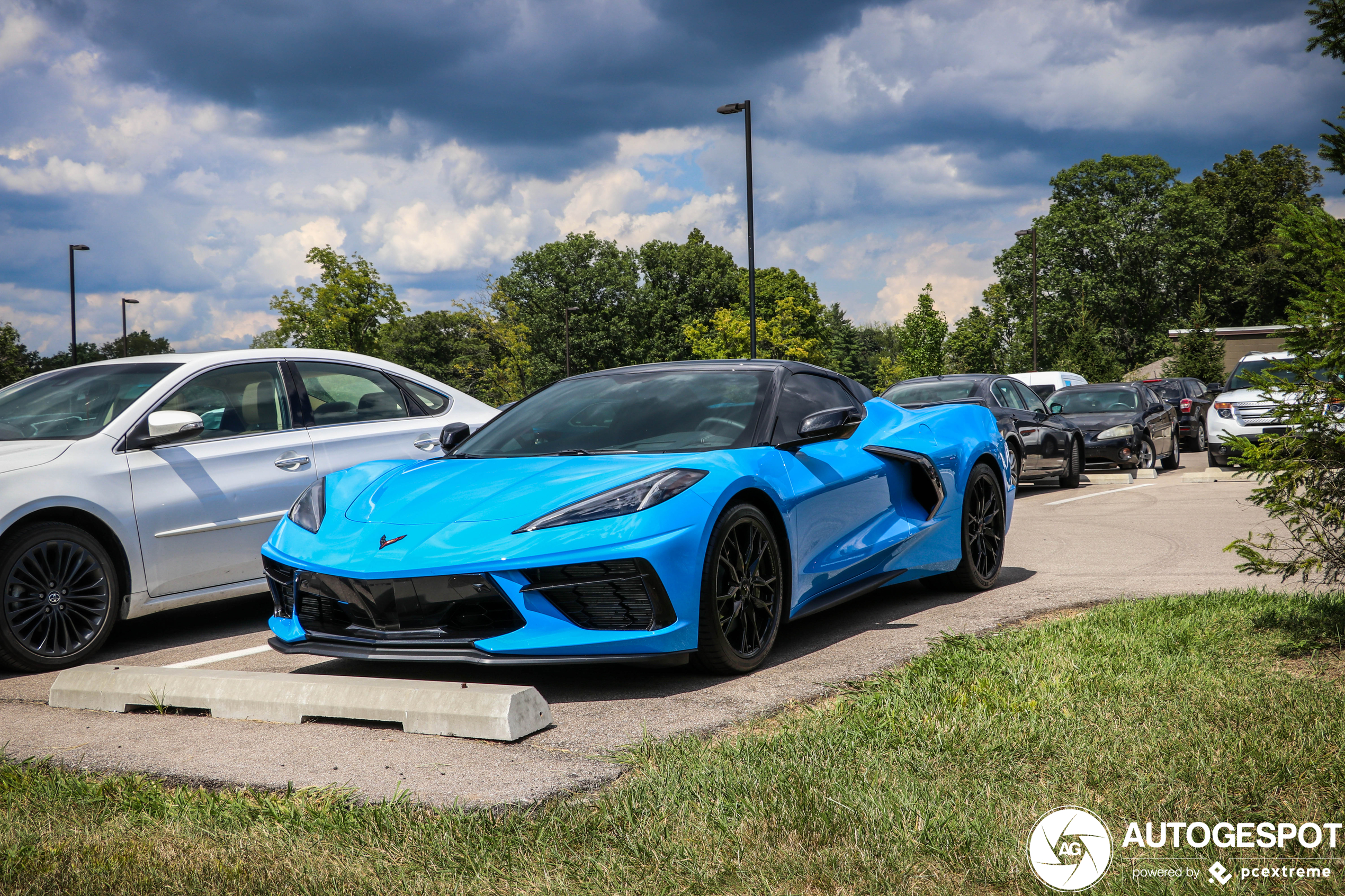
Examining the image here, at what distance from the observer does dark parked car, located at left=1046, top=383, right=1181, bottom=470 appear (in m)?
16.4

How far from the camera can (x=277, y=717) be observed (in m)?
4.05

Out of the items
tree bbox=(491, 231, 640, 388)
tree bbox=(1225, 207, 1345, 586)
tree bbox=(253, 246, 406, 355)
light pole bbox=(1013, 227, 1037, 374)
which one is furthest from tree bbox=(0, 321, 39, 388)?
tree bbox=(1225, 207, 1345, 586)

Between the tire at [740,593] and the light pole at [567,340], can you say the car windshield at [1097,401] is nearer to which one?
the tire at [740,593]

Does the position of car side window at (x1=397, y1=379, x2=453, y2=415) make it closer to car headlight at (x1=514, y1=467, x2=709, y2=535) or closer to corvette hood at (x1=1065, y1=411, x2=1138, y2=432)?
car headlight at (x1=514, y1=467, x2=709, y2=535)

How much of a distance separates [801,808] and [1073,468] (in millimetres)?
12767

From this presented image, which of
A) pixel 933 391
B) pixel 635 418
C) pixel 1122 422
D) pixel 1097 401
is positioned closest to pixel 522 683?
pixel 635 418

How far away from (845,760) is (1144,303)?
67239mm

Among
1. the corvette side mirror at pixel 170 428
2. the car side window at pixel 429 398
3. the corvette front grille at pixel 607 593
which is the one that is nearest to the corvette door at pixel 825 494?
the corvette front grille at pixel 607 593

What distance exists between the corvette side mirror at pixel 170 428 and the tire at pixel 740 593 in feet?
9.89

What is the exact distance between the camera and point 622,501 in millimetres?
4289

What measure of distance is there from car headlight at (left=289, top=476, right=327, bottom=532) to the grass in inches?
59.5

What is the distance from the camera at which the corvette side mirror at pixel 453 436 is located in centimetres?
573

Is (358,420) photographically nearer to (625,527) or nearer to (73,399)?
(73,399)

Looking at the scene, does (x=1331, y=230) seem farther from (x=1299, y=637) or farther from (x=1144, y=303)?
(x=1144, y=303)
